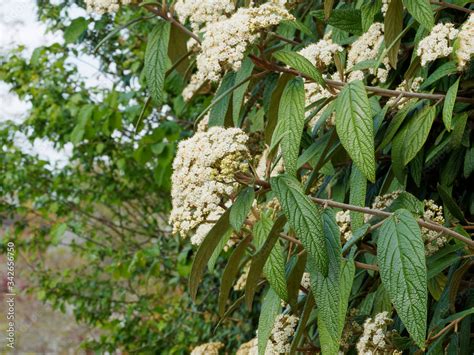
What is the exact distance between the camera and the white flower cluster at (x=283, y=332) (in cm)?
175

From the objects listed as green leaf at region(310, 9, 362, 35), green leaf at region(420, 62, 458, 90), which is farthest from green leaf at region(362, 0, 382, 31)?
green leaf at region(420, 62, 458, 90)

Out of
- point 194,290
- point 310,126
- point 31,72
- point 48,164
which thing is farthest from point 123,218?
point 194,290

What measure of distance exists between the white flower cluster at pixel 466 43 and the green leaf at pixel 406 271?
396 millimetres

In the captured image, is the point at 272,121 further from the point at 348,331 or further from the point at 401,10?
the point at 348,331

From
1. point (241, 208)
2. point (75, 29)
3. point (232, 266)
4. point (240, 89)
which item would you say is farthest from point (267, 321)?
point (75, 29)

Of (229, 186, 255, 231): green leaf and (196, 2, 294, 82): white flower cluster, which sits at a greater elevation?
(196, 2, 294, 82): white flower cluster

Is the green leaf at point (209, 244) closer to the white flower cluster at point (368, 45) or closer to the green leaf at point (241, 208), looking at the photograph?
the green leaf at point (241, 208)

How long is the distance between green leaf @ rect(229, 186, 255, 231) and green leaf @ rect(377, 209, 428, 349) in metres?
0.25

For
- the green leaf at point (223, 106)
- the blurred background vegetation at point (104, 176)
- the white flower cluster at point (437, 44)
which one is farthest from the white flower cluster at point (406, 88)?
the blurred background vegetation at point (104, 176)

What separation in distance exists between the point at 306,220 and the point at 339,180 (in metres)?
0.75

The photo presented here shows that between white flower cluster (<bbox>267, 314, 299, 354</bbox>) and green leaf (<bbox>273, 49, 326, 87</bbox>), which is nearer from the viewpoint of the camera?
green leaf (<bbox>273, 49, 326, 87</bbox>)

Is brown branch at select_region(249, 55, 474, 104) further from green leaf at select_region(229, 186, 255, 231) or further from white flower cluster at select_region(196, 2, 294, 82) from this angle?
green leaf at select_region(229, 186, 255, 231)

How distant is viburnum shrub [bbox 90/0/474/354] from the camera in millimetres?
1443

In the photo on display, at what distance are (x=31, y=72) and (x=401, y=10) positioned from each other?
361 cm
